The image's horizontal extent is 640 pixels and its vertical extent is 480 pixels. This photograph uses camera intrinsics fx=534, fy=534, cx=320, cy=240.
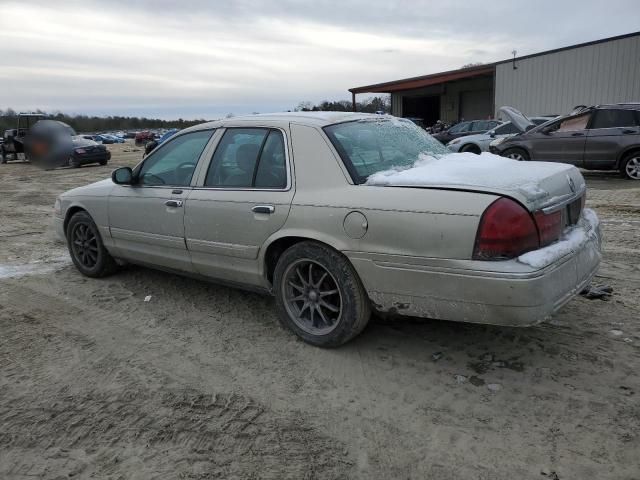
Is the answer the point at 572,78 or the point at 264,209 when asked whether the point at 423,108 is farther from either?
the point at 264,209

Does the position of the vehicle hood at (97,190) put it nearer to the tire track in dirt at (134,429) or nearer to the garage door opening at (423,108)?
the tire track in dirt at (134,429)

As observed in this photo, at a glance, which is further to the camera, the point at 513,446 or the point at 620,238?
the point at 620,238

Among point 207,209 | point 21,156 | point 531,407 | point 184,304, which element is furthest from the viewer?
point 21,156

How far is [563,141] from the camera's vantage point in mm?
11812

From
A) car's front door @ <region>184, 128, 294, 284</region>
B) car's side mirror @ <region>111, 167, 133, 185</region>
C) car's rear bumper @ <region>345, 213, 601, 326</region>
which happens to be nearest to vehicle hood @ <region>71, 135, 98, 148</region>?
car's side mirror @ <region>111, 167, 133, 185</region>

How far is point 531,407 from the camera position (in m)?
2.85

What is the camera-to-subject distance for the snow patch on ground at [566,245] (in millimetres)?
2812

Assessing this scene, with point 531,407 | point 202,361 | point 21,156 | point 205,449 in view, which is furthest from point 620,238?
point 21,156

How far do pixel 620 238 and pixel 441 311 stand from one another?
4.34 metres

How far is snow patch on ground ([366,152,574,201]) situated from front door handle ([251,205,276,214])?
0.72 meters

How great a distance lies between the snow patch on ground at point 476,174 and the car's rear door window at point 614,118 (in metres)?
9.10

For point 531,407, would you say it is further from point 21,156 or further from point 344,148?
point 21,156

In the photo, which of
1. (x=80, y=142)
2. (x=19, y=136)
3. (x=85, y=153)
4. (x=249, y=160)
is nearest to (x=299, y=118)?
(x=249, y=160)

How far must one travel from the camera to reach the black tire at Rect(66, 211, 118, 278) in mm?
5227
